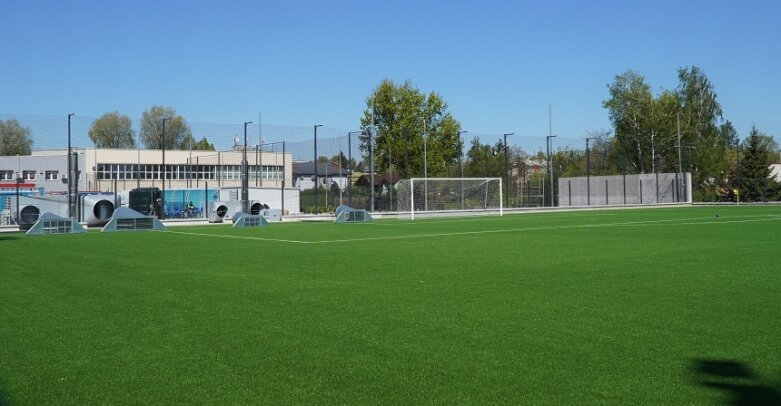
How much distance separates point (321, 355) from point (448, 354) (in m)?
0.91

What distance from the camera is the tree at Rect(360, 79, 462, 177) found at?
178ft

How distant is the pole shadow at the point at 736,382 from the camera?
4148 mm

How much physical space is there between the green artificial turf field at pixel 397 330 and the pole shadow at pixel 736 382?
0.6 inches

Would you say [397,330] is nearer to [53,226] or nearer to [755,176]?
[53,226]

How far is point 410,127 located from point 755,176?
25.4 meters

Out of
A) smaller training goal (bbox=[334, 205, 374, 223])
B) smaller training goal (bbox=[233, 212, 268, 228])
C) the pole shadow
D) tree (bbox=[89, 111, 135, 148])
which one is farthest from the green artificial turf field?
tree (bbox=[89, 111, 135, 148])

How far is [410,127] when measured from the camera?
56.1m

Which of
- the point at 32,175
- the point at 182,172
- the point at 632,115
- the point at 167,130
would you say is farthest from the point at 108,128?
the point at 632,115

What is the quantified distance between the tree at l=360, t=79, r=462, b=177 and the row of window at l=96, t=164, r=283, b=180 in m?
8.08

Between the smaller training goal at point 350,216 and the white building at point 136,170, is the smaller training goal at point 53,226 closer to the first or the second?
the smaller training goal at point 350,216

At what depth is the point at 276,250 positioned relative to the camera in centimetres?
1515

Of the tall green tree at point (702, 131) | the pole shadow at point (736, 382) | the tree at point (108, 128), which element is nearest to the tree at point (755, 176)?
the tall green tree at point (702, 131)

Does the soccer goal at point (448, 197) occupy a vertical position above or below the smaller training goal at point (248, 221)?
above

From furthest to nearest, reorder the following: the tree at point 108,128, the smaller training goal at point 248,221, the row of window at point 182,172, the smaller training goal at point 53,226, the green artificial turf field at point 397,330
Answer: the tree at point 108,128 → the row of window at point 182,172 → the smaller training goal at point 248,221 → the smaller training goal at point 53,226 → the green artificial turf field at point 397,330
